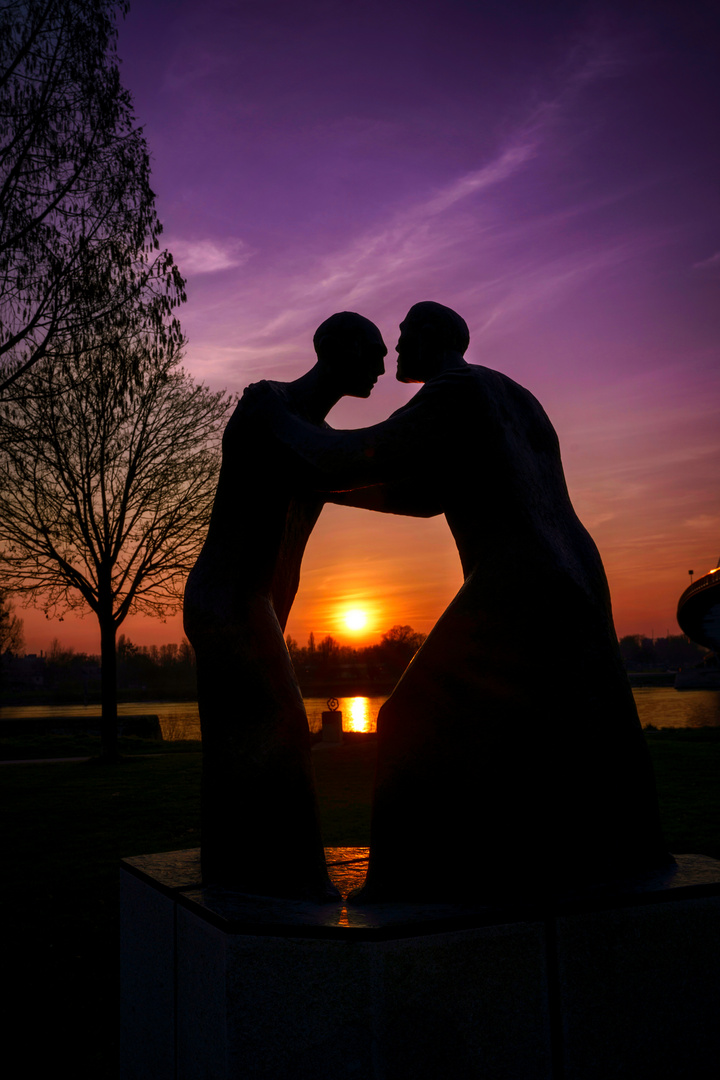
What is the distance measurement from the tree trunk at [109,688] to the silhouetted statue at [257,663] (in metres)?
15.1

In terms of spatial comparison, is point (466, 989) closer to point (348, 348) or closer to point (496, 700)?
point (496, 700)

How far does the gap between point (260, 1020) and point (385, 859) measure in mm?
594

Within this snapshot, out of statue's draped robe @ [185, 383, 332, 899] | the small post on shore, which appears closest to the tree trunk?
the small post on shore

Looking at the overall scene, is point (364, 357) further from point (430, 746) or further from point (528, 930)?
point (528, 930)

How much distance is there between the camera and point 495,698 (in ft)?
8.04

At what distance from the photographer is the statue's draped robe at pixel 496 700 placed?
240 centimetres

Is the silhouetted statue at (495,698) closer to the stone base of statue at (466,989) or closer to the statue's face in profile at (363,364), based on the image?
the stone base of statue at (466,989)

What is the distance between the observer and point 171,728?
3325cm

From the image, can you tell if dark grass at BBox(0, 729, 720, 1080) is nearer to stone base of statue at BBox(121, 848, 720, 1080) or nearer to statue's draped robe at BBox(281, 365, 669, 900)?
stone base of statue at BBox(121, 848, 720, 1080)

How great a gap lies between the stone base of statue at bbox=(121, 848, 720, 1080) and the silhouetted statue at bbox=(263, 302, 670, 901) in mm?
115

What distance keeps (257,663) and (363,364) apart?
1.17 meters

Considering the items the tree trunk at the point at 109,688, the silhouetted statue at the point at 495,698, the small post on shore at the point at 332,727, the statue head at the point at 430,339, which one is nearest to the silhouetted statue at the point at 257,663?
the statue head at the point at 430,339

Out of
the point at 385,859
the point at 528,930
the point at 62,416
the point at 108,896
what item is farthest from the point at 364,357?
the point at 62,416

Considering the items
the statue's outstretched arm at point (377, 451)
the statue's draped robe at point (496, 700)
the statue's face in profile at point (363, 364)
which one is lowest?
the statue's draped robe at point (496, 700)
